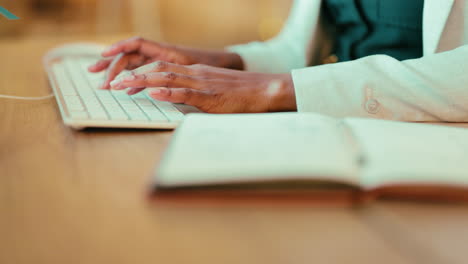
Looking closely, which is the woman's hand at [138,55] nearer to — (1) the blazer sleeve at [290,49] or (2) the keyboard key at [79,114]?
(1) the blazer sleeve at [290,49]

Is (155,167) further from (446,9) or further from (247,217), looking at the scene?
(446,9)

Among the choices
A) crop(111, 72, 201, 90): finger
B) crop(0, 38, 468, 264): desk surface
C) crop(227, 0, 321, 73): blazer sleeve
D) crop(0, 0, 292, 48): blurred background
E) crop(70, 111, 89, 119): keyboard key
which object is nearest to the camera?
crop(0, 38, 468, 264): desk surface

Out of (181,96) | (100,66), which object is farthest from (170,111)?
(100,66)

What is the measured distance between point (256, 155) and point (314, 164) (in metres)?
0.05

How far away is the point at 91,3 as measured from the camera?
4.00 metres

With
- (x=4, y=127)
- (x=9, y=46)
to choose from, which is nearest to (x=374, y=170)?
(x=4, y=127)

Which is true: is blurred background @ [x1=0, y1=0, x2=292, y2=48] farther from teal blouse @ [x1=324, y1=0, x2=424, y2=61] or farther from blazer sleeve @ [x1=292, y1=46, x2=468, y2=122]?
blazer sleeve @ [x1=292, y1=46, x2=468, y2=122]

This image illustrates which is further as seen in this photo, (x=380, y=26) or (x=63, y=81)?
(x=380, y=26)

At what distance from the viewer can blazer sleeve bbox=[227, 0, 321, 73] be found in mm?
1146

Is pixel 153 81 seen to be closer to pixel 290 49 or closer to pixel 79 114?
pixel 79 114

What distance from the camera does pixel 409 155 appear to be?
39 centimetres

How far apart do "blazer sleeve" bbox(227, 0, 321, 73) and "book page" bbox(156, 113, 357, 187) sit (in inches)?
28.7

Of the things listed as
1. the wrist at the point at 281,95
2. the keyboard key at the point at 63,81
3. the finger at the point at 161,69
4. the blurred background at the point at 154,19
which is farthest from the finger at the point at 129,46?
the blurred background at the point at 154,19

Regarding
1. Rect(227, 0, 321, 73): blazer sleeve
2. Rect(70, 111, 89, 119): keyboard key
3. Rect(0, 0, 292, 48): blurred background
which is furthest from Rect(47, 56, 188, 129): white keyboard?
Rect(0, 0, 292, 48): blurred background
